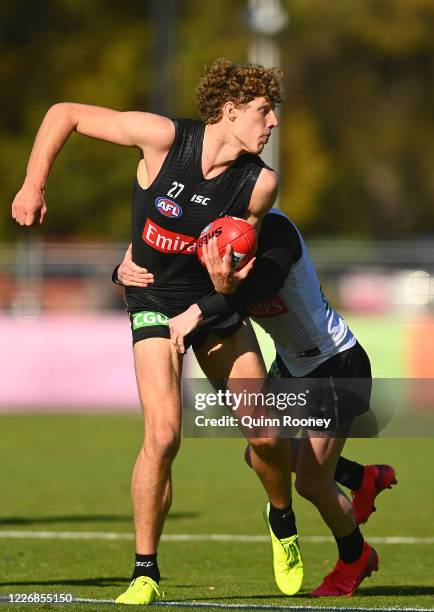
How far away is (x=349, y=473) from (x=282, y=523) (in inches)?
26.8

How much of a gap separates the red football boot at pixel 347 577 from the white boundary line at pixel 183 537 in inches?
102

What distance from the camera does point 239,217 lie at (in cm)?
724

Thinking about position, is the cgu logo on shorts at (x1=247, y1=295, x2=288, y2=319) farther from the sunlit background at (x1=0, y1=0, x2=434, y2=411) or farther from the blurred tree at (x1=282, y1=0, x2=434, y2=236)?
the blurred tree at (x1=282, y1=0, x2=434, y2=236)

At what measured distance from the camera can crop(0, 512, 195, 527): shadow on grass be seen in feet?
37.5

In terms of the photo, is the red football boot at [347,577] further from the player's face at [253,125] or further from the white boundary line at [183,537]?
the white boundary line at [183,537]

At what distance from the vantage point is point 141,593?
702cm

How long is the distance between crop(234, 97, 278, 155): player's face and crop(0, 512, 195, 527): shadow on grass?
5.02 meters

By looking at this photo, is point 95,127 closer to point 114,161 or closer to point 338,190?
point 114,161

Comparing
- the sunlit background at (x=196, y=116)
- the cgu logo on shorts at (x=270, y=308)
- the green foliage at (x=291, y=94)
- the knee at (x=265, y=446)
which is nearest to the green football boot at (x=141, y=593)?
the knee at (x=265, y=446)

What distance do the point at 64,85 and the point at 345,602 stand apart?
30.8m

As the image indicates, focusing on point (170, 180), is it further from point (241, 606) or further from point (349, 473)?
point (349, 473)

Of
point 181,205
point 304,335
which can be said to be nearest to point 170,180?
point 181,205

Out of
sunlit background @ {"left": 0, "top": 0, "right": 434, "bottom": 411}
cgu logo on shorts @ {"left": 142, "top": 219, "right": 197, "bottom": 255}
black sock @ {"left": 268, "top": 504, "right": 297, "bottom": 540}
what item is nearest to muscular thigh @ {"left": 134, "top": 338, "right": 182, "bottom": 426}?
cgu logo on shorts @ {"left": 142, "top": 219, "right": 197, "bottom": 255}

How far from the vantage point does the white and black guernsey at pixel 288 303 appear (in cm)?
726
